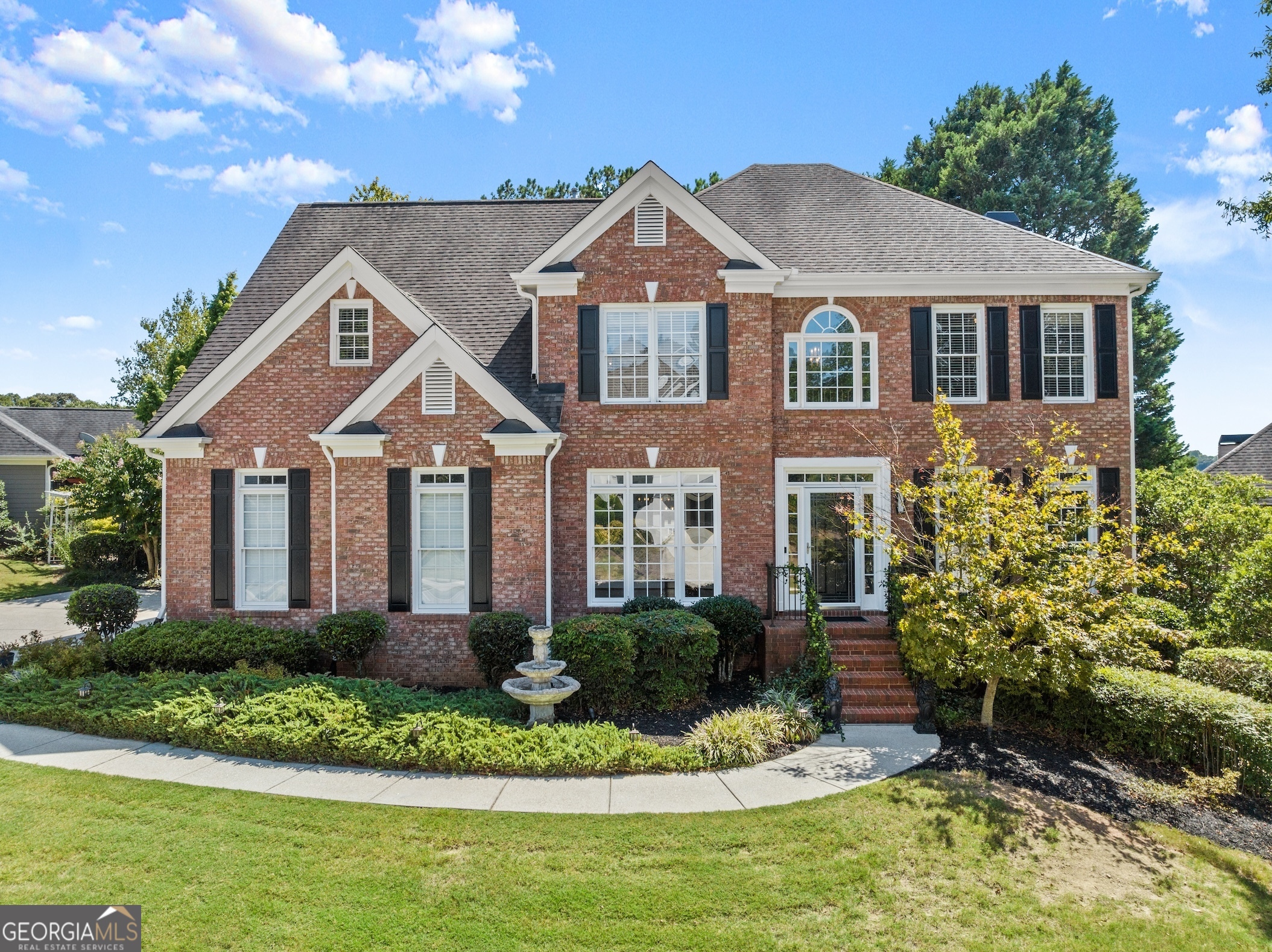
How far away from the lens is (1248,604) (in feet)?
35.6

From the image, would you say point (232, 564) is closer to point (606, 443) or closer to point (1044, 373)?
point (606, 443)

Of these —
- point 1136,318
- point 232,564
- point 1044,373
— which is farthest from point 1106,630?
point 1136,318

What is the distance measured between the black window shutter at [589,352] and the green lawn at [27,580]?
20.9m

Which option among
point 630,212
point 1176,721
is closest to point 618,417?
point 630,212

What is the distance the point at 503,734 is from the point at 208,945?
379 centimetres

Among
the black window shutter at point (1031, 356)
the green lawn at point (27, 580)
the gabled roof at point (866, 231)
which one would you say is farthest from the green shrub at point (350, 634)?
the green lawn at point (27, 580)

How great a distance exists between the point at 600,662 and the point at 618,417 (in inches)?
189

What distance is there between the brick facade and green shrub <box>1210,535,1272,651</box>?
2.53 m

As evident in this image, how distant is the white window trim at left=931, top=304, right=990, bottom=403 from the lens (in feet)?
43.3

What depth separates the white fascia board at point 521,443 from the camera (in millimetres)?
11344

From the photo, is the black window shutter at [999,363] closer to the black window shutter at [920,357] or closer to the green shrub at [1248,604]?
the black window shutter at [920,357]

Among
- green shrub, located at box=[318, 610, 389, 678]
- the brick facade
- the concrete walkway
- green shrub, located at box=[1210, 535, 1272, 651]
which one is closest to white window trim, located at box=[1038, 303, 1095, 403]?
the brick facade

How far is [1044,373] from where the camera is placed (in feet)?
43.5

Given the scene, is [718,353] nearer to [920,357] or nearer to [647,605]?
[920,357]
